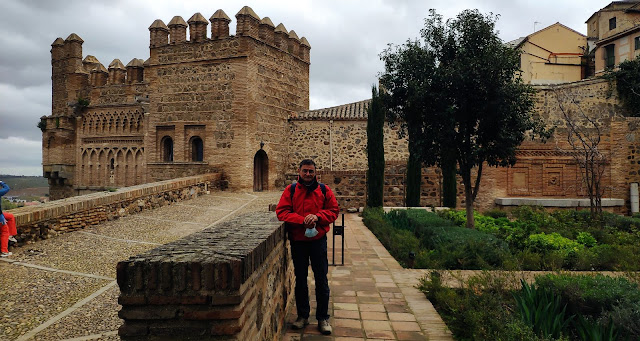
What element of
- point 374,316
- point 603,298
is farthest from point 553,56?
point 374,316

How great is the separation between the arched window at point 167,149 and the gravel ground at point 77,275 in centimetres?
904

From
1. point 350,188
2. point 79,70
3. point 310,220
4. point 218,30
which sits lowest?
point 350,188

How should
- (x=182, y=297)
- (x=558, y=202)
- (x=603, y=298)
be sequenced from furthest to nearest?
(x=558, y=202)
(x=603, y=298)
(x=182, y=297)

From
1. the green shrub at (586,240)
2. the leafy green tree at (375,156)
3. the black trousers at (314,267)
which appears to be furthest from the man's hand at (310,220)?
the leafy green tree at (375,156)

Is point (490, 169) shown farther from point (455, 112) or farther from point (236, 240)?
point (236, 240)

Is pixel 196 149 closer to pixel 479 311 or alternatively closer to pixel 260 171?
pixel 260 171

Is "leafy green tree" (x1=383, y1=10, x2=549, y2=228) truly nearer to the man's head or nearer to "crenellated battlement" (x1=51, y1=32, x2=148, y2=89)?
the man's head

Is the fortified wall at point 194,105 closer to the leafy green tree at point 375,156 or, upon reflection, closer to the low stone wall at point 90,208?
the low stone wall at point 90,208

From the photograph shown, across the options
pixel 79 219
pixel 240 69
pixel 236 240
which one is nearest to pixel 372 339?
pixel 236 240

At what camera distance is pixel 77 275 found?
5719 mm

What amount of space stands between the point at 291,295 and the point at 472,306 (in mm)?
2015

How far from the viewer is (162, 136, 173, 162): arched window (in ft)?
64.8

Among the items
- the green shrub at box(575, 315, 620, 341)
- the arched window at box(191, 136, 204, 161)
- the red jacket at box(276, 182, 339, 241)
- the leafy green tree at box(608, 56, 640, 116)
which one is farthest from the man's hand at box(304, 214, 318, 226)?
the leafy green tree at box(608, 56, 640, 116)

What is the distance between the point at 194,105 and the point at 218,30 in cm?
370
